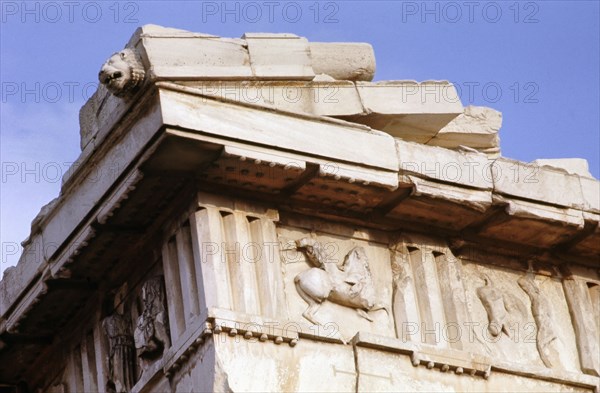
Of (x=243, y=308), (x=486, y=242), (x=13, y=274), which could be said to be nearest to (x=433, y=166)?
(x=486, y=242)

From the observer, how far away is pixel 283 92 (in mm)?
14484

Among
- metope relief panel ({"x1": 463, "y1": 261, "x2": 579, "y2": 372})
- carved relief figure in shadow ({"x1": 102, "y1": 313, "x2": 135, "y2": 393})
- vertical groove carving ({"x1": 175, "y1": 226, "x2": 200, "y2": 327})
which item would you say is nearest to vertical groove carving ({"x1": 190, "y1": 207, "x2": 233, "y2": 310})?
vertical groove carving ({"x1": 175, "y1": 226, "x2": 200, "y2": 327})

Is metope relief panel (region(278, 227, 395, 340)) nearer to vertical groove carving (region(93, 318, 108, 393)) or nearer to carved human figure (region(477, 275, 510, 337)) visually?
carved human figure (region(477, 275, 510, 337))

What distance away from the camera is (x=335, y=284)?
→ 1444 centimetres

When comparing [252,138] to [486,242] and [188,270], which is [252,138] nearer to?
[188,270]

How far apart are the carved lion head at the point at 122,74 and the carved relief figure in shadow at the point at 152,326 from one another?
1501 millimetres

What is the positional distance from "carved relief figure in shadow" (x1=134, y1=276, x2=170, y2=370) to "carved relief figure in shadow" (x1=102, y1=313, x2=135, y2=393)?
0.84 ft

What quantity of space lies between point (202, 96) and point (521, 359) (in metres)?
3.05

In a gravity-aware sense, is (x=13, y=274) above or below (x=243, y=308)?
Result: above

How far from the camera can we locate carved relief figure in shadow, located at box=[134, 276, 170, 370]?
1452cm

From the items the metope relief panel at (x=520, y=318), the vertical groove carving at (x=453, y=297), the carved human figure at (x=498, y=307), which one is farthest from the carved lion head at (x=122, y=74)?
the carved human figure at (x=498, y=307)

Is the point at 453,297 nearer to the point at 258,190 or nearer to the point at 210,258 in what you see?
the point at 258,190

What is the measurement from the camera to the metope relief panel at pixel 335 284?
14273 millimetres

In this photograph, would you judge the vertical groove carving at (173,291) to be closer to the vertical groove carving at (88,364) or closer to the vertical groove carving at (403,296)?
the vertical groove carving at (88,364)
